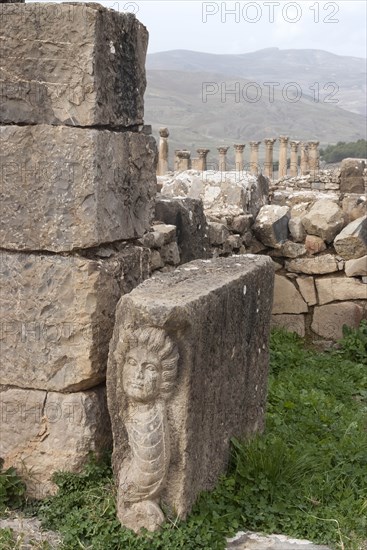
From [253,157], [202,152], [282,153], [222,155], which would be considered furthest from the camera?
[282,153]

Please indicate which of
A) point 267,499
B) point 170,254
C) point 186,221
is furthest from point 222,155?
point 267,499

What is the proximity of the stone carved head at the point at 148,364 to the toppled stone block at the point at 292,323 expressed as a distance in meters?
4.43

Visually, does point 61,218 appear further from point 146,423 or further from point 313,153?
point 313,153

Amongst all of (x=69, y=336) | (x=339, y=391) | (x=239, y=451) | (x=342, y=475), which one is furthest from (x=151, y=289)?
(x=339, y=391)

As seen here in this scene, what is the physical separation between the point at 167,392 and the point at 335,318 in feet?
14.8

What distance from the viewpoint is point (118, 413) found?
390cm

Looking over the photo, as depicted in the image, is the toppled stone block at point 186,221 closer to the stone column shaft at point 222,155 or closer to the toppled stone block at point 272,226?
the toppled stone block at point 272,226

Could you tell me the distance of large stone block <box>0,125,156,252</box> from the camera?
4.09 meters

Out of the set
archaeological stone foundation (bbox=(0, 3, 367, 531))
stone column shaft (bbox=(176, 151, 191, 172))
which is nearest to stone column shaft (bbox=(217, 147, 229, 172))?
stone column shaft (bbox=(176, 151, 191, 172))

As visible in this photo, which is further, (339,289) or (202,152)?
(202,152)

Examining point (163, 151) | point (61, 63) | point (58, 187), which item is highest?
point (61, 63)

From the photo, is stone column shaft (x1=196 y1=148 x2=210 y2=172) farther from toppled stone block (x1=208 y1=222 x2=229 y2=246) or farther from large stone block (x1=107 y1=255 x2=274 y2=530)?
large stone block (x1=107 y1=255 x2=274 y2=530)

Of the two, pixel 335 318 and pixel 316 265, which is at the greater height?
pixel 316 265

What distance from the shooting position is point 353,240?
7.71 metres
